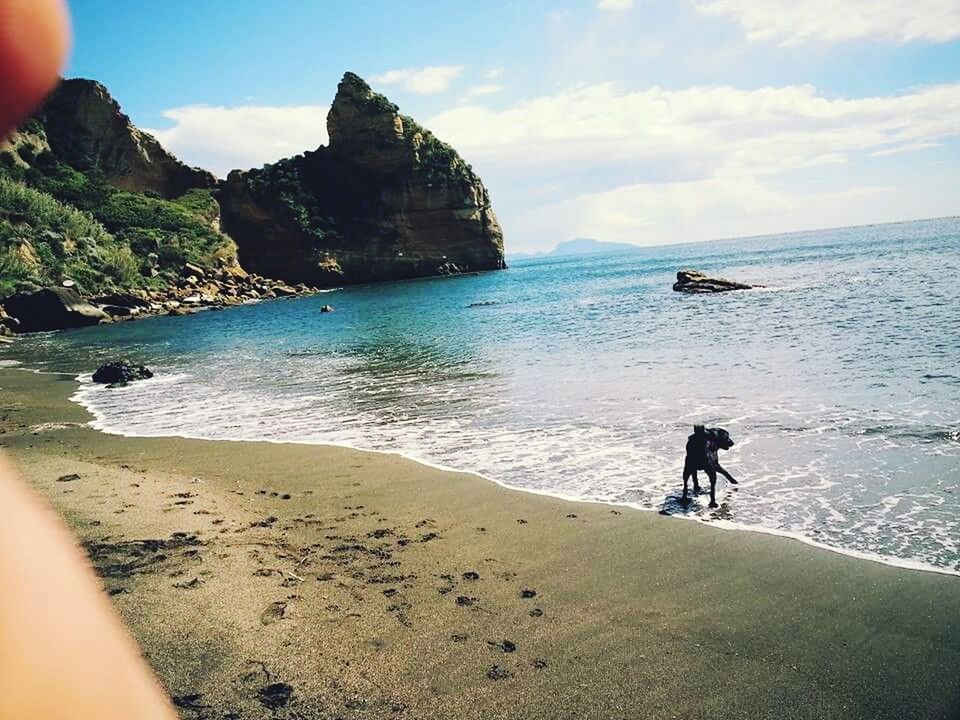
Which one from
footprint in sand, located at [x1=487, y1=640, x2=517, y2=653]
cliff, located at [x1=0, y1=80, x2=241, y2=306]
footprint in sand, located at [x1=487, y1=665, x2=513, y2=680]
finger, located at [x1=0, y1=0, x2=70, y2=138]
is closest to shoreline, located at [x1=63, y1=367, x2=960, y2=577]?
footprint in sand, located at [x1=487, y1=640, x2=517, y2=653]

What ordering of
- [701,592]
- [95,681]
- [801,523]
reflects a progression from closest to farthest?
1. [95,681]
2. [701,592]
3. [801,523]

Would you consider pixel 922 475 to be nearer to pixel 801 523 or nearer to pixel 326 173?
pixel 801 523

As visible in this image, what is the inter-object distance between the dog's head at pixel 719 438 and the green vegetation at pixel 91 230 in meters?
51.3

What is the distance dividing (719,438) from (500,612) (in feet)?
13.9

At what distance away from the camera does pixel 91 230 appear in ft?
203

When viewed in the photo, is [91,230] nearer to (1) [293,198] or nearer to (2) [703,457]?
(1) [293,198]

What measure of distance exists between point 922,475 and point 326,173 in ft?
302

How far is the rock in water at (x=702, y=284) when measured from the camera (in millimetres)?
40125

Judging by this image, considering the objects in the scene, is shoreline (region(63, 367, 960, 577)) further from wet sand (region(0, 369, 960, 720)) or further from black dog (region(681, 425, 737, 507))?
black dog (region(681, 425, 737, 507))

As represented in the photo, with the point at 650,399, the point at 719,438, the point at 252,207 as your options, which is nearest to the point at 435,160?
the point at 252,207

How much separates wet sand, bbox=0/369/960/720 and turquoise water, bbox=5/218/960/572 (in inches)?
41.0

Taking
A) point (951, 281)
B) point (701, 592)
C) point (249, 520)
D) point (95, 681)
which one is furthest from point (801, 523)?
point (951, 281)

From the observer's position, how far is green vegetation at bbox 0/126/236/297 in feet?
168

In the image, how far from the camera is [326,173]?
91250 millimetres
